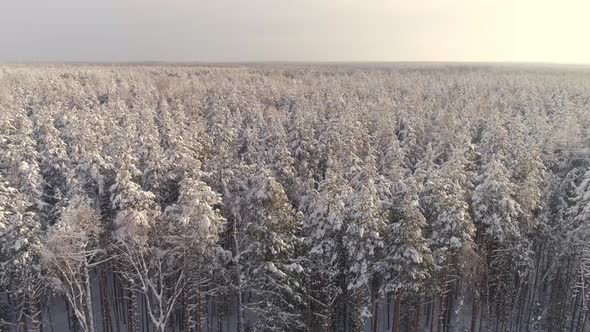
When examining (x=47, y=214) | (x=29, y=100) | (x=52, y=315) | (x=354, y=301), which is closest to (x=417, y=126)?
(x=354, y=301)

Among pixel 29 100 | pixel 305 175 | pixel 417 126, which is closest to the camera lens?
pixel 305 175

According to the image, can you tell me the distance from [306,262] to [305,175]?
1065 centimetres

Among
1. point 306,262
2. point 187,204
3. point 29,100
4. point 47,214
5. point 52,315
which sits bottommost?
point 52,315

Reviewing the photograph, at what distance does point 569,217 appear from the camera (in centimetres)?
2852

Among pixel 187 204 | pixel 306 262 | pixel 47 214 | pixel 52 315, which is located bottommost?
pixel 52 315

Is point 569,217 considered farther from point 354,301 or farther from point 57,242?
point 57,242

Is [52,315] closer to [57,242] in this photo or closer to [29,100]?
[57,242]

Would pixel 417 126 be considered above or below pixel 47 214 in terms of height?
above

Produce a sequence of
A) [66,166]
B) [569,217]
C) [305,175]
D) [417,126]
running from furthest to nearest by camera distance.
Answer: [417,126], [305,175], [66,166], [569,217]

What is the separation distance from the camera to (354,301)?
2716cm

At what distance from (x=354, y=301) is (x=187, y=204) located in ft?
39.8

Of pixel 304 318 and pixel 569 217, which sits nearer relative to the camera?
pixel 304 318

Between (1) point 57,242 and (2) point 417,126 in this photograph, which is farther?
(2) point 417,126

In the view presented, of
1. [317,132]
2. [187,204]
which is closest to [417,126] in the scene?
[317,132]
